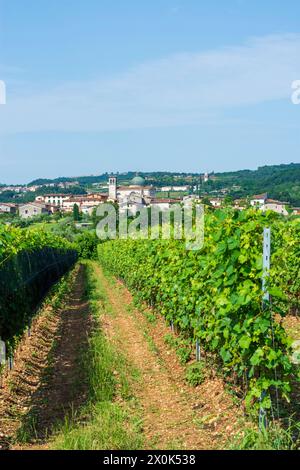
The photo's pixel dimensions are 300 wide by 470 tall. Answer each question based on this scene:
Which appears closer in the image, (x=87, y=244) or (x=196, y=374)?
(x=196, y=374)

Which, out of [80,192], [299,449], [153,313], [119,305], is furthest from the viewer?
[80,192]

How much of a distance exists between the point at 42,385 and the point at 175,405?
7.27 feet

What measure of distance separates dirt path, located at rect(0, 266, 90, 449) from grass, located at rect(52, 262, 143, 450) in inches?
7.6

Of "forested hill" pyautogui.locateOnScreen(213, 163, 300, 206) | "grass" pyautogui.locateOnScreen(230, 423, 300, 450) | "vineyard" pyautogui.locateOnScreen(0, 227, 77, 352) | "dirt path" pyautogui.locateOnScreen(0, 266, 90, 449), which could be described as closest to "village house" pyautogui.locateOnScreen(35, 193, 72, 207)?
"forested hill" pyautogui.locateOnScreen(213, 163, 300, 206)

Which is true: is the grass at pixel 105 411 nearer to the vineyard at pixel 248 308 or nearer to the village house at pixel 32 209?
the vineyard at pixel 248 308

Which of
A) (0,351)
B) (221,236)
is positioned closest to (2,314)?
(0,351)

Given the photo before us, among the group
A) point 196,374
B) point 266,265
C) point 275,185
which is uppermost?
point 275,185

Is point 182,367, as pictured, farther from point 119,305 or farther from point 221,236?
point 119,305

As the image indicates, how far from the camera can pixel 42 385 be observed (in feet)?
24.3

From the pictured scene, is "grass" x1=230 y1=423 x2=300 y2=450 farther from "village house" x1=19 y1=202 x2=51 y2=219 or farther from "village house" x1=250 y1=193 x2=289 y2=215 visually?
"village house" x1=19 y1=202 x2=51 y2=219

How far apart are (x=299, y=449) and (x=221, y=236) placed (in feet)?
6.99

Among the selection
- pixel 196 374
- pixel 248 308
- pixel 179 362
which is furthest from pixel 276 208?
pixel 248 308

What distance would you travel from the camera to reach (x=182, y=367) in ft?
25.3

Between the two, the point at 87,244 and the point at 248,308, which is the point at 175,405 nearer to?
the point at 248,308
